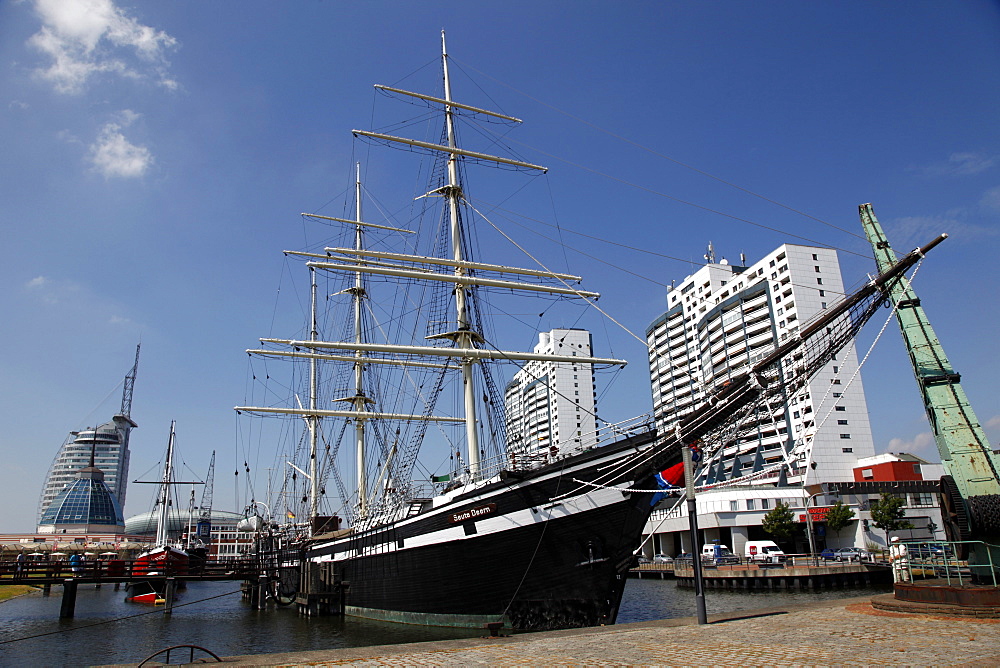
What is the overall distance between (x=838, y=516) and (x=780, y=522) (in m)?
4.60

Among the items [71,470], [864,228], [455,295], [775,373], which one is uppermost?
[71,470]

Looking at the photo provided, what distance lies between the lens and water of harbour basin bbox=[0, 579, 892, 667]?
20.5 meters

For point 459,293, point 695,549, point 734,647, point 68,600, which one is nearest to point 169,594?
point 68,600

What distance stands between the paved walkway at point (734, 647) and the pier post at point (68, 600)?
30095 millimetres

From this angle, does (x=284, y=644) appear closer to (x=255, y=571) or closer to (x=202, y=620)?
(x=202, y=620)

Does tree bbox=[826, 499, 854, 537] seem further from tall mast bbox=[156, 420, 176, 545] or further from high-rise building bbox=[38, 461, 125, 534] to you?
high-rise building bbox=[38, 461, 125, 534]

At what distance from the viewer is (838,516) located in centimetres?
4944

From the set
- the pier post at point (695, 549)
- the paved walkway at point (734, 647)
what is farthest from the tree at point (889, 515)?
the pier post at point (695, 549)

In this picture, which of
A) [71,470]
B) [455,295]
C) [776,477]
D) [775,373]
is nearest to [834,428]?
[776,477]

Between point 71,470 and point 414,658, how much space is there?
758 feet

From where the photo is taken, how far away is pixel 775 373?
595 inches

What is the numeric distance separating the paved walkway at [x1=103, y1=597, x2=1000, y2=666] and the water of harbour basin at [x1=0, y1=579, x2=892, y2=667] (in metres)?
8.58

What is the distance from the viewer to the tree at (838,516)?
162 ft

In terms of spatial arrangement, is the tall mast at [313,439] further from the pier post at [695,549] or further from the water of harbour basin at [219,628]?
the pier post at [695,549]
